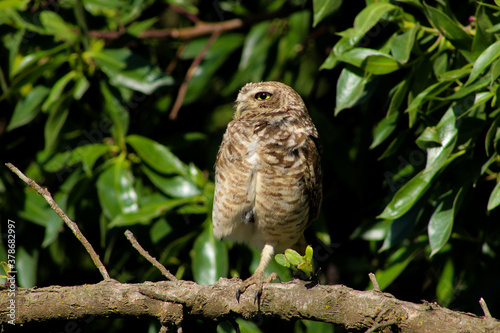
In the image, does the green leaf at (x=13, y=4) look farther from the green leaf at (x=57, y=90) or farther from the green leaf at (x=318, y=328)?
the green leaf at (x=318, y=328)

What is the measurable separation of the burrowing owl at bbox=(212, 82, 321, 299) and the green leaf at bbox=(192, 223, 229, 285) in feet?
0.27

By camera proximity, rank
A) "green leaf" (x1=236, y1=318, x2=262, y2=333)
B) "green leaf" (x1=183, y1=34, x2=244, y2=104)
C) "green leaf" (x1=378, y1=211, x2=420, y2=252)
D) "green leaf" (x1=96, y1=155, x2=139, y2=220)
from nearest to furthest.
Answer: "green leaf" (x1=378, y1=211, x2=420, y2=252) < "green leaf" (x1=236, y1=318, x2=262, y2=333) < "green leaf" (x1=96, y1=155, x2=139, y2=220) < "green leaf" (x1=183, y1=34, x2=244, y2=104)

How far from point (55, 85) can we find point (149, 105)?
77cm

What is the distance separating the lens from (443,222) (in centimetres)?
253

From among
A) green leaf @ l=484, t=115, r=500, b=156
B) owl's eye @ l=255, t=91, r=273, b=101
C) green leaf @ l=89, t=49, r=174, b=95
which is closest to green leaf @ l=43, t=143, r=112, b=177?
green leaf @ l=89, t=49, r=174, b=95

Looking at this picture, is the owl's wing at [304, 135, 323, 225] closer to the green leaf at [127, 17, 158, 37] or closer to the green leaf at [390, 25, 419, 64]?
the green leaf at [390, 25, 419, 64]

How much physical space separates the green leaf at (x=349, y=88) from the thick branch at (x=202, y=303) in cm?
99

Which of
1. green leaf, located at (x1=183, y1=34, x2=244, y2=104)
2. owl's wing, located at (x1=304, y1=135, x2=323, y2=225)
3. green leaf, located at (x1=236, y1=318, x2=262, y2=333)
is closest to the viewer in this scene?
green leaf, located at (x1=236, y1=318, x2=262, y2=333)

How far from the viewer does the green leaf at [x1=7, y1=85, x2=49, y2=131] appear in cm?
343

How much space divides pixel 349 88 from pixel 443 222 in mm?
A: 833

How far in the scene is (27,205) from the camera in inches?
141

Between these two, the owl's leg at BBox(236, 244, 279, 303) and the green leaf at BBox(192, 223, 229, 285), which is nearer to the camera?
the owl's leg at BBox(236, 244, 279, 303)

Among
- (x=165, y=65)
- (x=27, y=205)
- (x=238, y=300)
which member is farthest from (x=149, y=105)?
(x=238, y=300)

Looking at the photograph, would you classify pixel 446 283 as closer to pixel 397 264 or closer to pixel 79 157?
pixel 397 264
